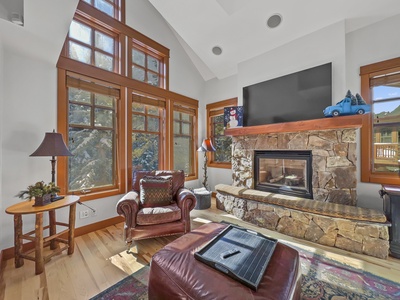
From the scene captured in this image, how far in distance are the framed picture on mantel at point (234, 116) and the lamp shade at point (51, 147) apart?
2909 millimetres

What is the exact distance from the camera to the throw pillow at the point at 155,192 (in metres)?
2.55

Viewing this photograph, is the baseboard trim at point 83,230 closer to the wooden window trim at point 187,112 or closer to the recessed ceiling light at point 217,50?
the wooden window trim at point 187,112

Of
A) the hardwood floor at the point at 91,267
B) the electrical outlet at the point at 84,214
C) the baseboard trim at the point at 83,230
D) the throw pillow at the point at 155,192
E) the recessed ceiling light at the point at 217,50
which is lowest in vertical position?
the hardwood floor at the point at 91,267

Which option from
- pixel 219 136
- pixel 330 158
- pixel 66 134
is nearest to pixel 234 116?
pixel 219 136

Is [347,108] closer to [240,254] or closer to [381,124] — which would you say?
[381,124]

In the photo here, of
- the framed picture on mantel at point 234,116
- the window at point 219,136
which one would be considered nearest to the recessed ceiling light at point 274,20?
the framed picture on mantel at point 234,116

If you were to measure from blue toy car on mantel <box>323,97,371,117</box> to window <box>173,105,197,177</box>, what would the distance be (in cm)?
301

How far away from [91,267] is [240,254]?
1674 mm

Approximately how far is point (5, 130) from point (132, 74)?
6.81ft

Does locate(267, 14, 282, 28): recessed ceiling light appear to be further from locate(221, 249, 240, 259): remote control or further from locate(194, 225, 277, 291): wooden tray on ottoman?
locate(221, 249, 240, 259): remote control

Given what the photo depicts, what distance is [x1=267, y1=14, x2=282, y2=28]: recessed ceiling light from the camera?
9.50 feet

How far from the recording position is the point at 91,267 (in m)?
1.89

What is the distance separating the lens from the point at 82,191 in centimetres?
268

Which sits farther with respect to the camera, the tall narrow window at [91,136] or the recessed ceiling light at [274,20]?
the recessed ceiling light at [274,20]
